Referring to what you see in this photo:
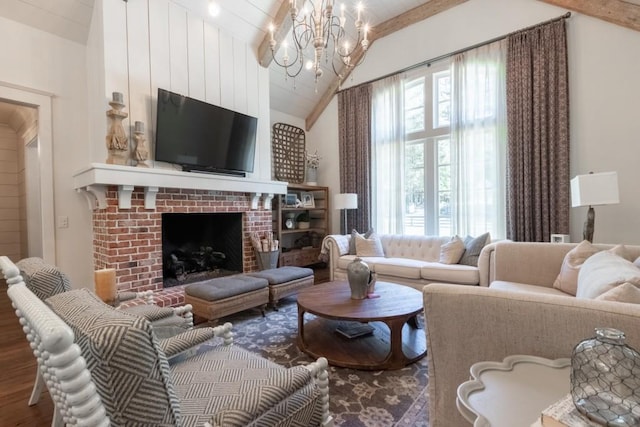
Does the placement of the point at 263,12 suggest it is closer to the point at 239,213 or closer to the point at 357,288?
the point at 239,213

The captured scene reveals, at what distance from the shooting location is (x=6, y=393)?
183cm

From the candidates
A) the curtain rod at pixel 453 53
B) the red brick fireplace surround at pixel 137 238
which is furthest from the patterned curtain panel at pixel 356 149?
the red brick fireplace surround at pixel 137 238

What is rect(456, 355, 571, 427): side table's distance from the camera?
774 mm

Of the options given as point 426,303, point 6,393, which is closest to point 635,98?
point 426,303

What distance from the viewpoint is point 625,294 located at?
107cm

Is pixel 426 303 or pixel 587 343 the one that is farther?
pixel 426 303

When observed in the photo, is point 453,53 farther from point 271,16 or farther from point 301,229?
point 301,229

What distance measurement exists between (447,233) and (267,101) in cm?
314

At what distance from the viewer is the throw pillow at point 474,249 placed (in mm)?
3441

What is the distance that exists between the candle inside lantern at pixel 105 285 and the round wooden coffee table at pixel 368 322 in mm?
1228

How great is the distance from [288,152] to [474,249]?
10.8 feet

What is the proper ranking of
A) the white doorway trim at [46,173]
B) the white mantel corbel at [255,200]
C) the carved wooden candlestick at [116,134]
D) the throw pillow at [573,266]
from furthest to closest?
the white mantel corbel at [255,200]
the white doorway trim at [46,173]
the carved wooden candlestick at [116,134]
the throw pillow at [573,266]

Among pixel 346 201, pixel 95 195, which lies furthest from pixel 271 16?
pixel 95 195

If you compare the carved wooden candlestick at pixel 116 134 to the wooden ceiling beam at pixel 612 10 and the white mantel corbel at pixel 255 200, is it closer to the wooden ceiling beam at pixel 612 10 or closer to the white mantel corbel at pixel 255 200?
the white mantel corbel at pixel 255 200
